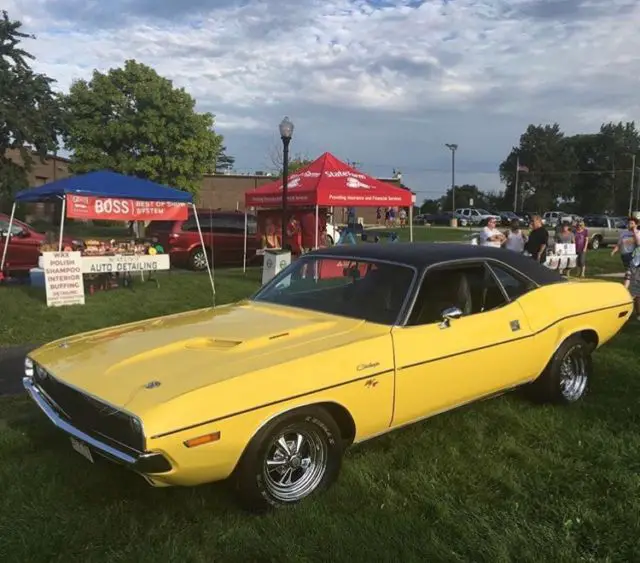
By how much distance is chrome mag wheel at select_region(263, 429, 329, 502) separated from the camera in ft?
11.1

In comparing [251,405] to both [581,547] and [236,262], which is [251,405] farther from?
[236,262]

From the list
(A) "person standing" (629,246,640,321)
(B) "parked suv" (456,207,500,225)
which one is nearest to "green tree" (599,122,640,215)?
(B) "parked suv" (456,207,500,225)

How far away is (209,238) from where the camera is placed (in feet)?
56.7

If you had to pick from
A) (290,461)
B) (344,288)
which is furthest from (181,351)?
(344,288)

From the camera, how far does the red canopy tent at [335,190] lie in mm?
13523

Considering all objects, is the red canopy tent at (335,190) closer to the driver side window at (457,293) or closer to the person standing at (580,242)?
the person standing at (580,242)

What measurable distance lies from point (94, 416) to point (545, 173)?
309 feet

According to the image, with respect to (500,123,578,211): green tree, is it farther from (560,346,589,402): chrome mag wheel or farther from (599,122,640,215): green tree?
(560,346,589,402): chrome mag wheel

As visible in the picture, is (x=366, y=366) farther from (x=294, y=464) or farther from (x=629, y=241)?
(x=629, y=241)

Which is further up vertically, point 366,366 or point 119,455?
point 366,366

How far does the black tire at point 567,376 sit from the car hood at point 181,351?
192 centimetres

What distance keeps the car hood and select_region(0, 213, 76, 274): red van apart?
11.0 m

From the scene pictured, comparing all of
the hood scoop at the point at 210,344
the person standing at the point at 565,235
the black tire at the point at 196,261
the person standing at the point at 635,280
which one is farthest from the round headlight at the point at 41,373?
the person standing at the point at 565,235

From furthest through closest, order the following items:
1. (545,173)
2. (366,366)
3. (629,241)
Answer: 1. (545,173)
2. (629,241)
3. (366,366)
